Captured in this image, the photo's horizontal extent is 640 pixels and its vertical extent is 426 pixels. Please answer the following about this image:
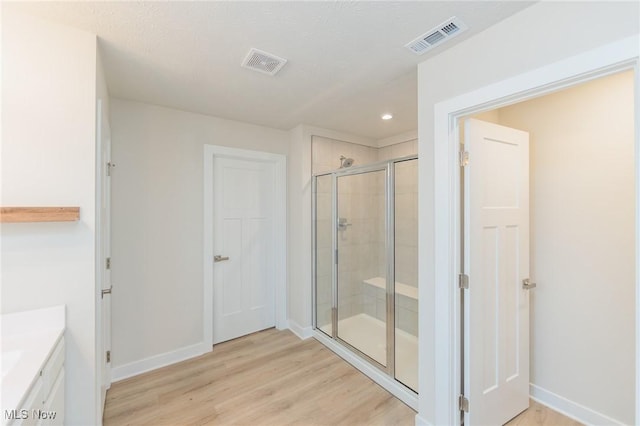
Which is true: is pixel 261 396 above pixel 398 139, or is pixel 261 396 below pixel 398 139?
below

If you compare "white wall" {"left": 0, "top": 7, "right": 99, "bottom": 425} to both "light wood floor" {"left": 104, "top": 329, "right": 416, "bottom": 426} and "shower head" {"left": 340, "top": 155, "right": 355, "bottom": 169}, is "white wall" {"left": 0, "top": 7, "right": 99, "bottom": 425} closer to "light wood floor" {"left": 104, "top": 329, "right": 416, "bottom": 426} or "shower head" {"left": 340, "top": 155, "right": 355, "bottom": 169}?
"light wood floor" {"left": 104, "top": 329, "right": 416, "bottom": 426}

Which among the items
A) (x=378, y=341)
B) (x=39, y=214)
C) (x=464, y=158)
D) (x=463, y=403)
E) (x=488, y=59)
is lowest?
(x=378, y=341)

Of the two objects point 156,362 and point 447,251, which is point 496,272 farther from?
point 156,362

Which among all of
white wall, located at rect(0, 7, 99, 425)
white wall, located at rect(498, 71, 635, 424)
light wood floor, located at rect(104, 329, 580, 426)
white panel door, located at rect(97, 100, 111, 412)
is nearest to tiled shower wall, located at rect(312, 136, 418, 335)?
light wood floor, located at rect(104, 329, 580, 426)

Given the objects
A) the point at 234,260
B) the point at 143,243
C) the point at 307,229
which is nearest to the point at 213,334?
the point at 234,260

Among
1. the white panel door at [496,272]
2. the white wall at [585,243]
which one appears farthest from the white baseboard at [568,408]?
the white panel door at [496,272]

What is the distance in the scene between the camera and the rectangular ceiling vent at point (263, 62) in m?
1.70

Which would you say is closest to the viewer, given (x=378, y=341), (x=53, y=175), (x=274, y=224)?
(x=53, y=175)

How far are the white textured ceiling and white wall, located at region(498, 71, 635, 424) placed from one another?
3.50ft

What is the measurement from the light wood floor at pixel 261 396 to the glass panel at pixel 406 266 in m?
0.40

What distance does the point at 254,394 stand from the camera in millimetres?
2150

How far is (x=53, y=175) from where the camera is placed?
1404 mm

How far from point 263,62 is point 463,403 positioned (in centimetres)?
248

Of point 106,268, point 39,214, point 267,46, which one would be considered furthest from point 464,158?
point 106,268
